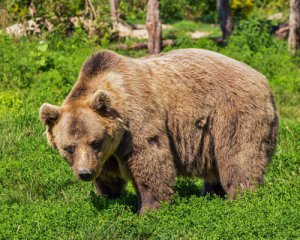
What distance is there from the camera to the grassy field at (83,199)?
5.46m

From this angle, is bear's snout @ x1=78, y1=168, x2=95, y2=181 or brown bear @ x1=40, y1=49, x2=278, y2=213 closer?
bear's snout @ x1=78, y1=168, x2=95, y2=181

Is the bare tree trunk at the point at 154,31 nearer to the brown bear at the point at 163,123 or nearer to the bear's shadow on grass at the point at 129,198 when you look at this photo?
the bear's shadow on grass at the point at 129,198

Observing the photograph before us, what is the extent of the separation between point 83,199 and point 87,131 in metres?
1.12

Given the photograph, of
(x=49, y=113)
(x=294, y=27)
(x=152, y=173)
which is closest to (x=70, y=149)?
(x=49, y=113)

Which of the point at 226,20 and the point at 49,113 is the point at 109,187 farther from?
the point at 226,20

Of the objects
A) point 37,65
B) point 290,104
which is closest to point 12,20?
A: point 37,65

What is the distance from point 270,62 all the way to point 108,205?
318 inches

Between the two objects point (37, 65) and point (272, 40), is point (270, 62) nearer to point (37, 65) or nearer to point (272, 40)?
point (272, 40)

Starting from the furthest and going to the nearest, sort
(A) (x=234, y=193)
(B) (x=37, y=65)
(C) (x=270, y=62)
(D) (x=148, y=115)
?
(C) (x=270, y=62) < (B) (x=37, y=65) < (A) (x=234, y=193) < (D) (x=148, y=115)

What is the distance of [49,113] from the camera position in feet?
18.7

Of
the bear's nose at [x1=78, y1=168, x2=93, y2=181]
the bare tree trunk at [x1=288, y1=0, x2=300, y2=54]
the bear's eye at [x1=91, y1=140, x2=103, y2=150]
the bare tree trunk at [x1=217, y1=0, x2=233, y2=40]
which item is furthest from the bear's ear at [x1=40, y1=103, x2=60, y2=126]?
the bare tree trunk at [x1=217, y1=0, x2=233, y2=40]

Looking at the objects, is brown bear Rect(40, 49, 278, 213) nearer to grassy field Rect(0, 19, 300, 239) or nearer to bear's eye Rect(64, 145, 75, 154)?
bear's eye Rect(64, 145, 75, 154)

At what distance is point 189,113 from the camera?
630 centimetres

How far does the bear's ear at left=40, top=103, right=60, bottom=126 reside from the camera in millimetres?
5692
